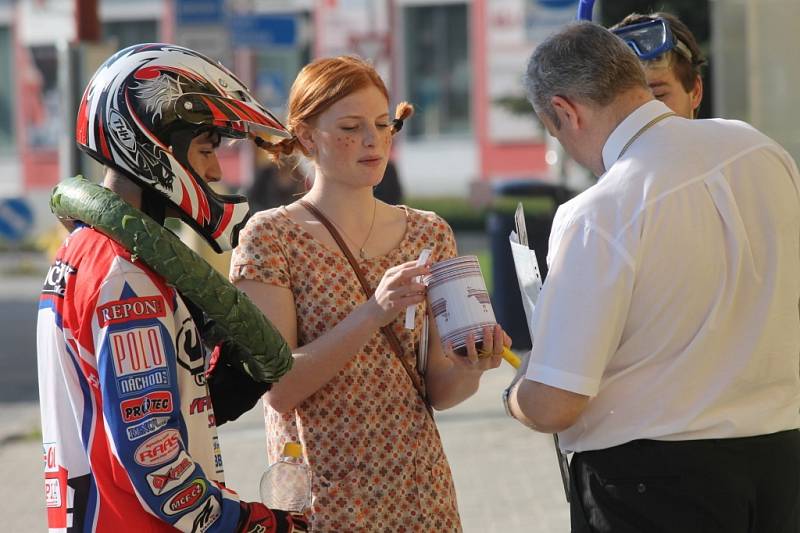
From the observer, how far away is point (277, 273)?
3.11 meters

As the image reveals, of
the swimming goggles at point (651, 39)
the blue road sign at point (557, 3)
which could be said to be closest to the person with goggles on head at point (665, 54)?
the swimming goggles at point (651, 39)

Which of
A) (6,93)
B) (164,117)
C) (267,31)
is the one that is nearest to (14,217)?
(267,31)

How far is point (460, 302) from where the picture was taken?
2.73m

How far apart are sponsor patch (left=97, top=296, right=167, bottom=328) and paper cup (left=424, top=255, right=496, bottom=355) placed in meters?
0.70

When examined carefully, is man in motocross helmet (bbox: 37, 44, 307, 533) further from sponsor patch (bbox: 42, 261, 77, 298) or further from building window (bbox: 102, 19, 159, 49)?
building window (bbox: 102, 19, 159, 49)

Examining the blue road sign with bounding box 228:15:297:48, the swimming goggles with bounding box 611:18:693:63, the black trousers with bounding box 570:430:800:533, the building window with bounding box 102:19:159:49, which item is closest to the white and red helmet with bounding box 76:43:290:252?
the black trousers with bounding box 570:430:800:533

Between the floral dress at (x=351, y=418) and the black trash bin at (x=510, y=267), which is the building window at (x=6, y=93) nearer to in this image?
the black trash bin at (x=510, y=267)

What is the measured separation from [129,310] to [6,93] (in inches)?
1301

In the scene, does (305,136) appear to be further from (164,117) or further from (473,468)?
(473,468)

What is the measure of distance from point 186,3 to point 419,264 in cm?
1083

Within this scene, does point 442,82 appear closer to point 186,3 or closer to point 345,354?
point 186,3

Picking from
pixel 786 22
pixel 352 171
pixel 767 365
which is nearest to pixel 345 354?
pixel 352 171

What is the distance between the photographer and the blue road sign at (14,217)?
71.4ft

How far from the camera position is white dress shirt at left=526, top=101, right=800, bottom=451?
2.54 meters
